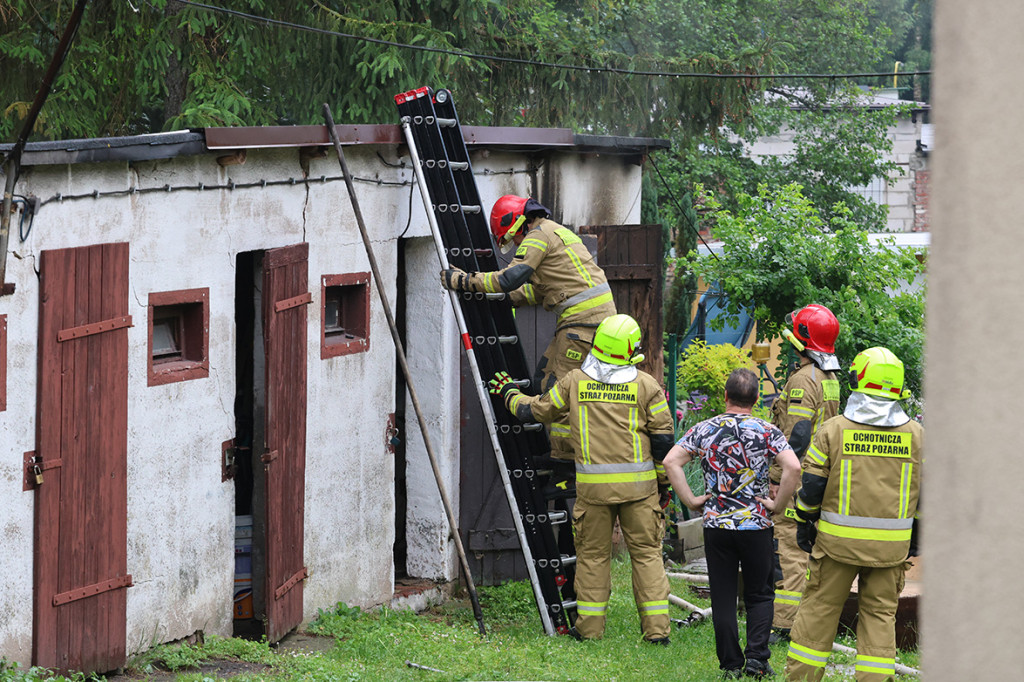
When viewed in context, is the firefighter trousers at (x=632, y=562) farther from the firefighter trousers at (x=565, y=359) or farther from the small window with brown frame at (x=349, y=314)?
the small window with brown frame at (x=349, y=314)

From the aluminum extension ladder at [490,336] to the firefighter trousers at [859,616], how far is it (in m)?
2.04

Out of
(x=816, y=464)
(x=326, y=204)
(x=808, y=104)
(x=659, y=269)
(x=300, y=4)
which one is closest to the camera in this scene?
(x=816, y=464)

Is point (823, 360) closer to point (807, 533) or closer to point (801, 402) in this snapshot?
point (801, 402)

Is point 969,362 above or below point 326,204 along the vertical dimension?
below

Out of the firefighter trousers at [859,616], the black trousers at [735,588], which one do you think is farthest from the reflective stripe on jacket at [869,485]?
the black trousers at [735,588]

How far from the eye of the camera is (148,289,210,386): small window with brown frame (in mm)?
6957

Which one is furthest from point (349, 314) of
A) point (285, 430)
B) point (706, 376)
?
point (706, 376)

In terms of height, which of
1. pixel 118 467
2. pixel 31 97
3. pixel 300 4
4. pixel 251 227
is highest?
pixel 300 4

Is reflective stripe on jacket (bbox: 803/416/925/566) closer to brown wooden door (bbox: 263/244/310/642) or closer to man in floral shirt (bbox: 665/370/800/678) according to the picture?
man in floral shirt (bbox: 665/370/800/678)

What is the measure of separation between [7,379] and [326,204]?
259 cm

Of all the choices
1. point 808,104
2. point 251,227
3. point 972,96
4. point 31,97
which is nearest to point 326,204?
point 251,227

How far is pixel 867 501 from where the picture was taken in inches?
244

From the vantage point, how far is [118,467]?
21.5 feet

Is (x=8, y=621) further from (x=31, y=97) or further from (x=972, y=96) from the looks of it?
(x=31, y=97)
